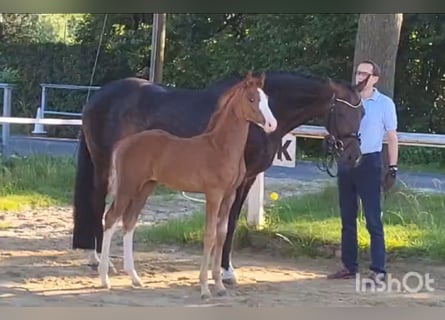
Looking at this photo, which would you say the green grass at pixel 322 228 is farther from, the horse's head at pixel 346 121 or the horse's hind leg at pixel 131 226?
the horse's hind leg at pixel 131 226

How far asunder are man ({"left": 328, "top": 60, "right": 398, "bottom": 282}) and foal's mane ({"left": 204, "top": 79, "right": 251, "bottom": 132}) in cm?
69

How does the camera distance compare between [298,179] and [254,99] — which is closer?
[254,99]

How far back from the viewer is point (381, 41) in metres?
6.12

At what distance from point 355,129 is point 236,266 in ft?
3.90

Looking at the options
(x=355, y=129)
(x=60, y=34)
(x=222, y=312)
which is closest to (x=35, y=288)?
(x=222, y=312)

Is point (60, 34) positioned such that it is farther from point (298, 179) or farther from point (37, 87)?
point (298, 179)

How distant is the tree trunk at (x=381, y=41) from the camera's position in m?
6.08

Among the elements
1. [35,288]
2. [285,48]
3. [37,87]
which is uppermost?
[285,48]

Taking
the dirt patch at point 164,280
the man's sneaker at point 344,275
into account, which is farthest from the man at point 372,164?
the dirt patch at point 164,280

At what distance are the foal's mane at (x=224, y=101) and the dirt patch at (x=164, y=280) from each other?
0.84 meters

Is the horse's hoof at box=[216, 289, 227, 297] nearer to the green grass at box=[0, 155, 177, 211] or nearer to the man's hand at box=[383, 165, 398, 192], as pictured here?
the man's hand at box=[383, 165, 398, 192]

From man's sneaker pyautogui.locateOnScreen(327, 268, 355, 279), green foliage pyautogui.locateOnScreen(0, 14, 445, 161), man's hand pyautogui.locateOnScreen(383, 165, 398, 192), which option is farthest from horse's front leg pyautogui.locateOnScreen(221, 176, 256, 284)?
green foliage pyautogui.locateOnScreen(0, 14, 445, 161)

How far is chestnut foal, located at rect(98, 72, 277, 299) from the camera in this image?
13.7 feet

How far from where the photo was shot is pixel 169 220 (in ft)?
20.6
